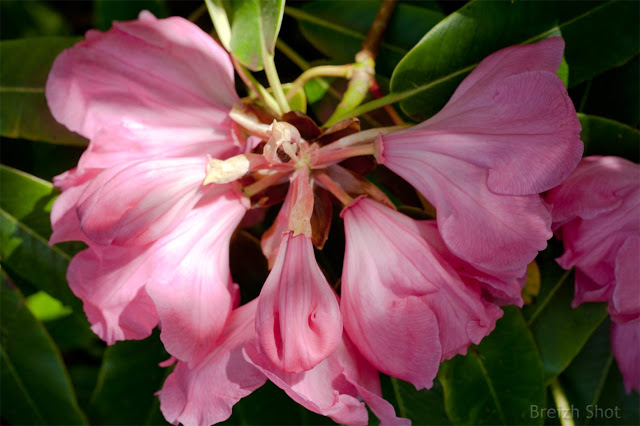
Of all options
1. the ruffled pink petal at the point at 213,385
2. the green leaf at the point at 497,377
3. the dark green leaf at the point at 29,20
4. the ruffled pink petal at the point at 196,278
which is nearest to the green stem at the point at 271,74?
the ruffled pink petal at the point at 196,278

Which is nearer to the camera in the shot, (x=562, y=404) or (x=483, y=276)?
(x=483, y=276)

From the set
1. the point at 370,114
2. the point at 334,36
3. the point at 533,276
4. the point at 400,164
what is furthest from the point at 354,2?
the point at 533,276

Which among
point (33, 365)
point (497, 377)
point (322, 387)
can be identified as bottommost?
point (33, 365)

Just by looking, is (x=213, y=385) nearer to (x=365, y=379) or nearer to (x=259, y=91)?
(x=365, y=379)

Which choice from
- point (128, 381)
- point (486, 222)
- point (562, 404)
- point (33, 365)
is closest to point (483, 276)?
point (486, 222)

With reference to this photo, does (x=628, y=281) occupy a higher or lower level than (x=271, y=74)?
lower

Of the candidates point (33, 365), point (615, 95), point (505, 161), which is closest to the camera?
point (505, 161)
